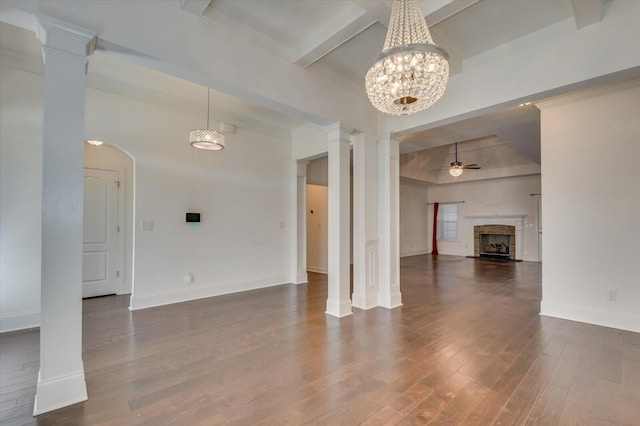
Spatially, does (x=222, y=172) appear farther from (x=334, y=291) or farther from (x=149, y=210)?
(x=334, y=291)

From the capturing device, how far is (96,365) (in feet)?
8.41

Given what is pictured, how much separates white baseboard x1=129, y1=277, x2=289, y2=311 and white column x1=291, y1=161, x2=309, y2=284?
2.01ft

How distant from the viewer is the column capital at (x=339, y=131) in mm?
3951

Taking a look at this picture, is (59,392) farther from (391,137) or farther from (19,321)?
(391,137)

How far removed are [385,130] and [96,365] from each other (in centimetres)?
440

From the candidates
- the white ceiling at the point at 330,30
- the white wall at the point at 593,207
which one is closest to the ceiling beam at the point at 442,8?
the white ceiling at the point at 330,30

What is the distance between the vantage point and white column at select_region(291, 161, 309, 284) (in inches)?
238

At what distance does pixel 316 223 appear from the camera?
26.2 feet

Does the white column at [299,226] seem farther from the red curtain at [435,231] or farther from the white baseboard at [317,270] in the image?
the red curtain at [435,231]

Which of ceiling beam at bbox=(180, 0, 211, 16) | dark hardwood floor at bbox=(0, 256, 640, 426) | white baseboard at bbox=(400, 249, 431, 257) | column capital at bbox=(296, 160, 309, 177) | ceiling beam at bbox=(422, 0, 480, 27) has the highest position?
ceiling beam at bbox=(180, 0, 211, 16)

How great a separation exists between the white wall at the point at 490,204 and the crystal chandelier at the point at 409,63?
9.57 metres

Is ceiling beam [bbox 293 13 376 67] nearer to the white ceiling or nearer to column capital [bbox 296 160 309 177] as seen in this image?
the white ceiling

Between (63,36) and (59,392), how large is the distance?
2.43 m

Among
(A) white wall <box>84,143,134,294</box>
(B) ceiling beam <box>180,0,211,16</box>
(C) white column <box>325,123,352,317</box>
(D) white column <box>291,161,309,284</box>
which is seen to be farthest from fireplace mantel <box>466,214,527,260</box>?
(A) white wall <box>84,143,134,294</box>
